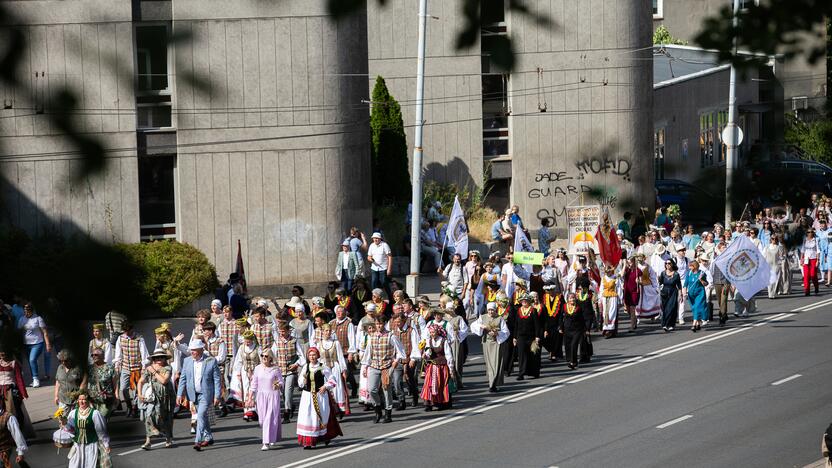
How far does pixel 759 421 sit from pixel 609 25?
1830cm

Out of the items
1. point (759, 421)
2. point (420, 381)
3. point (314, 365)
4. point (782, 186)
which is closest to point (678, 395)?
point (759, 421)

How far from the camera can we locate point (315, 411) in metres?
16.0

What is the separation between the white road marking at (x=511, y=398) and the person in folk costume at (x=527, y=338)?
55 centimetres

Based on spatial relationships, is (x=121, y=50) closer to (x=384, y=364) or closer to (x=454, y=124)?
(x=384, y=364)

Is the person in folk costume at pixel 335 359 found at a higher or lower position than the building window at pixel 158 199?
lower

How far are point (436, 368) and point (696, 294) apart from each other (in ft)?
24.6

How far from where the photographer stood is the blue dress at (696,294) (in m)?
23.7

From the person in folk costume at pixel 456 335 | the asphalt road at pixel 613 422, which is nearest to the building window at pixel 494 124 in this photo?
the asphalt road at pixel 613 422

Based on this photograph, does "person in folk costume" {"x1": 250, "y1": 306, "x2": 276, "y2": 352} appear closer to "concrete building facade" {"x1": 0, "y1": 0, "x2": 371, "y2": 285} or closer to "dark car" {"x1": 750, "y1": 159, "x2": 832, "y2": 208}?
"concrete building facade" {"x1": 0, "y1": 0, "x2": 371, "y2": 285}

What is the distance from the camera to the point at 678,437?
16.0 metres

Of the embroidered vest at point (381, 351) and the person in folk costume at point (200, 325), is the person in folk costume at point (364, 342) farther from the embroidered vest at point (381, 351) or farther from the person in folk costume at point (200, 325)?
the person in folk costume at point (200, 325)

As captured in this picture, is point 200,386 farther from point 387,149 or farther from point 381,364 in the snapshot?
point 387,149

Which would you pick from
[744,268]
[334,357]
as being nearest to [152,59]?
[334,357]

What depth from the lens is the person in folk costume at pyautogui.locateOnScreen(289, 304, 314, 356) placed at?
61.9 ft
